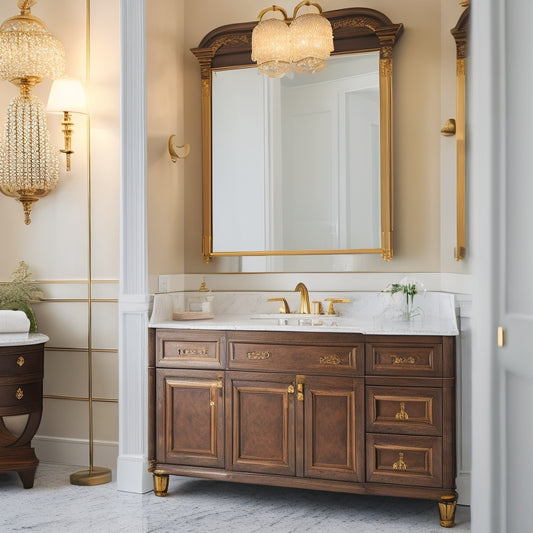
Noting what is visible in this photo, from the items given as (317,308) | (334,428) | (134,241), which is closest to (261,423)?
(334,428)

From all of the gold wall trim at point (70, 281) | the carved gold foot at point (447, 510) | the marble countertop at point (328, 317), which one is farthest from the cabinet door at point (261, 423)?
the gold wall trim at point (70, 281)

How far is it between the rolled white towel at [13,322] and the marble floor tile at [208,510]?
75cm

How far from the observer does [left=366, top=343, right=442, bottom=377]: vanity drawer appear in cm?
292

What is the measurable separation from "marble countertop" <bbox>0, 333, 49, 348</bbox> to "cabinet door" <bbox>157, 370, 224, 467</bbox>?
69 cm

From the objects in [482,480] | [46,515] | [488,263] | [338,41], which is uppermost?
[338,41]

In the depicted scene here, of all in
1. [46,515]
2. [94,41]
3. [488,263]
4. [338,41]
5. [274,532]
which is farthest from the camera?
[94,41]

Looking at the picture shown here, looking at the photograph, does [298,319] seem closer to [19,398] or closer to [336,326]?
[336,326]

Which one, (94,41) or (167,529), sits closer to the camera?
(167,529)

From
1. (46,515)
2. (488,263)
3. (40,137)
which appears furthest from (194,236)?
(488,263)

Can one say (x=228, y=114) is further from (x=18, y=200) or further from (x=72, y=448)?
(x=72, y=448)

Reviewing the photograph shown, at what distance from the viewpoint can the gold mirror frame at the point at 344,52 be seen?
3.48 metres

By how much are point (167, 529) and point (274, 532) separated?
425 millimetres

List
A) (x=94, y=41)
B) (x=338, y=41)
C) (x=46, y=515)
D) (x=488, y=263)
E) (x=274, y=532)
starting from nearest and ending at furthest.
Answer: (x=488, y=263)
(x=274, y=532)
(x=46, y=515)
(x=338, y=41)
(x=94, y=41)

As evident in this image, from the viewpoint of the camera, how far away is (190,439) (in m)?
3.28
